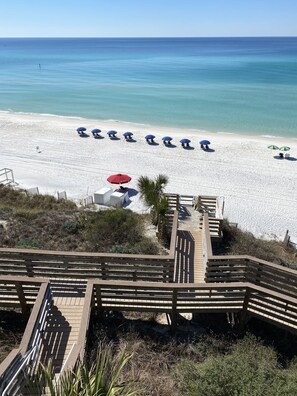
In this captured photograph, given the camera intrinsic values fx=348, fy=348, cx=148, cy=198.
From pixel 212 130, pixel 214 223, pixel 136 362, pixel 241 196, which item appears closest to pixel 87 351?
pixel 136 362

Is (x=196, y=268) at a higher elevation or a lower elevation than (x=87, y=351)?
lower

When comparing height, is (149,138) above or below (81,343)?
below

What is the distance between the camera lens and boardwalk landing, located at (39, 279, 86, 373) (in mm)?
6031

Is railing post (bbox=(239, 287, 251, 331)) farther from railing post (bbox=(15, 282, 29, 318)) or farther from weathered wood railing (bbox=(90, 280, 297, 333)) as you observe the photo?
railing post (bbox=(15, 282, 29, 318))

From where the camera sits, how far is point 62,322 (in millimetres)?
6707

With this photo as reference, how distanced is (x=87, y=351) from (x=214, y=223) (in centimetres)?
683

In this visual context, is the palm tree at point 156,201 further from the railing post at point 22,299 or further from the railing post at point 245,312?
the railing post at point 22,299

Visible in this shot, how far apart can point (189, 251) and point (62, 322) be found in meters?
4.69

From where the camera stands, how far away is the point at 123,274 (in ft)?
25.4

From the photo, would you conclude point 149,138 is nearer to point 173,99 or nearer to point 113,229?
point 113,229

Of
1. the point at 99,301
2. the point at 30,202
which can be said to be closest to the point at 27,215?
the point at 30,202

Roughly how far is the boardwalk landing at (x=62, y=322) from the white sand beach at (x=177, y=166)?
1076 cm

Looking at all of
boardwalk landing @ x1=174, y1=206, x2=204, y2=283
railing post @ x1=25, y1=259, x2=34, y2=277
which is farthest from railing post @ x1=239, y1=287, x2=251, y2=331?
railing post @ x1=25, y1=259, x2=34, y2=277

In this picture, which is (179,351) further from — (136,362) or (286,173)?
(286,173)
